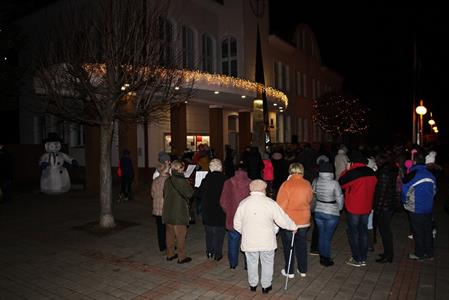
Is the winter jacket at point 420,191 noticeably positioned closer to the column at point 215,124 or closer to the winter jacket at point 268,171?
the winter jacket at point 268,171

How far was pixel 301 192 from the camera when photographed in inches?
223

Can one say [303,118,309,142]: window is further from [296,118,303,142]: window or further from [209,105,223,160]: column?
[209,105,223,160]: column

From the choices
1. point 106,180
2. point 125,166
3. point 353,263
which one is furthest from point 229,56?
point 353,263

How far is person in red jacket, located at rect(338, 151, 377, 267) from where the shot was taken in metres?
6.03

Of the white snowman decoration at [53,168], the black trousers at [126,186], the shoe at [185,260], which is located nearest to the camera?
the shoe at [185,260]

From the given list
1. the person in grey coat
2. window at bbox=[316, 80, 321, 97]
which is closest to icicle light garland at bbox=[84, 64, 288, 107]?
the person in grey coat

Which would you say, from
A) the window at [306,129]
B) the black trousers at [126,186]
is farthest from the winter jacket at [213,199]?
the window at [306,129]

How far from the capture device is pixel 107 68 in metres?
8.70

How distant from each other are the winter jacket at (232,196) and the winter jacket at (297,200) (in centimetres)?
70

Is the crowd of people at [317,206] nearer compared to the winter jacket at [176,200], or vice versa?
the crowd of people at [317,206]

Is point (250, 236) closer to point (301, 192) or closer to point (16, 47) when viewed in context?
point (301, 192)

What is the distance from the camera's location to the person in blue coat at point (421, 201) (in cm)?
630

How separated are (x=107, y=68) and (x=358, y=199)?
19.9 ft

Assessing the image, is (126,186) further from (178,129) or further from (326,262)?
(326,262)
